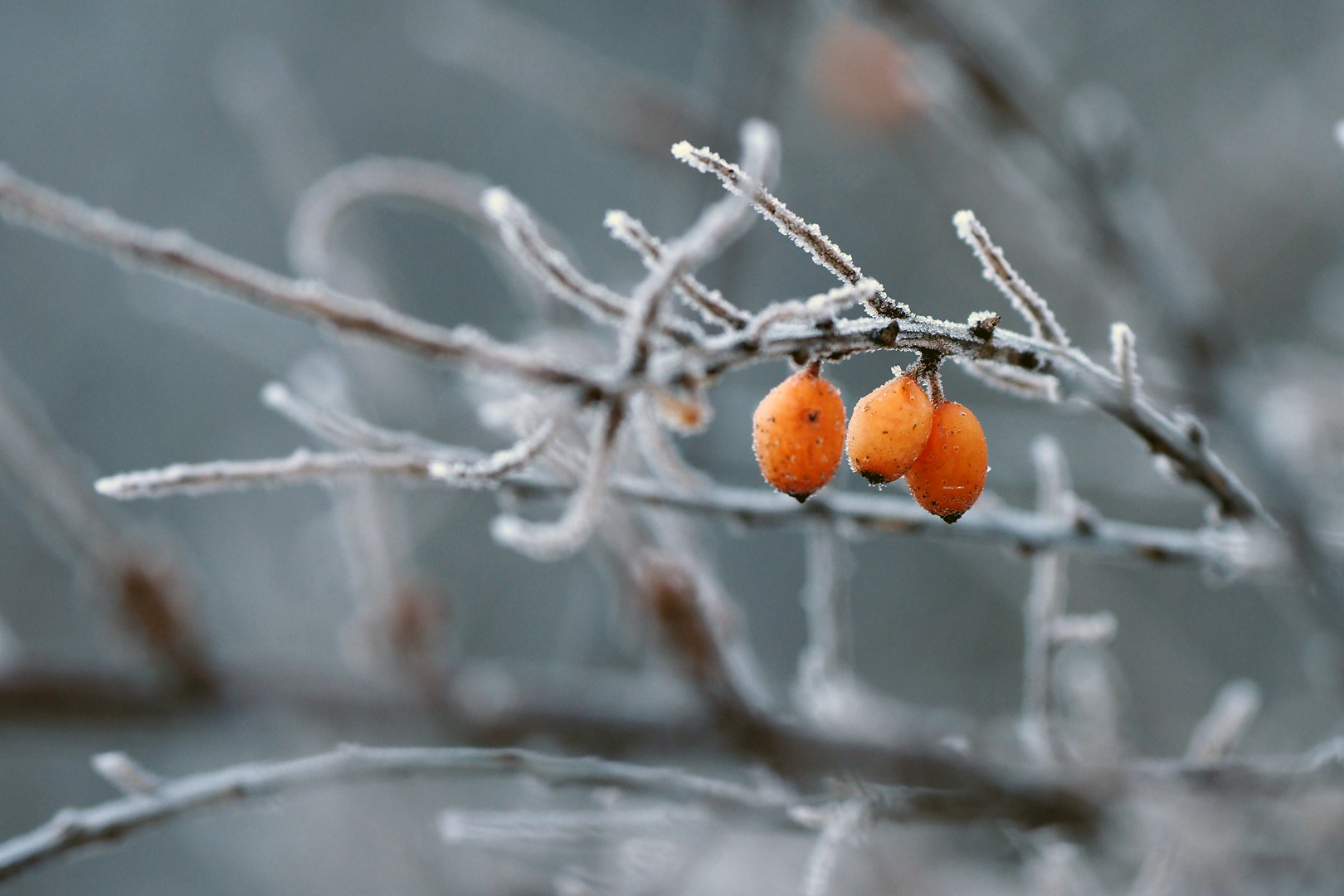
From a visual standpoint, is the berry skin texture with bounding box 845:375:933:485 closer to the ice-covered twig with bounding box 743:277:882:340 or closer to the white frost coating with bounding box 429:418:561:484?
the ice-covered twig with bounding box 743:277:882:340

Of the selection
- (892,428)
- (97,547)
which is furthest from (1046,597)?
(97,547)

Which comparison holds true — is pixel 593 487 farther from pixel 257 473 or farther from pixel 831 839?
pixel 831 839

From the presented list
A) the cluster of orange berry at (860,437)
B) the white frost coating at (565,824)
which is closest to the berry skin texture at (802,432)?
the cluster of orange berry at (860,437)

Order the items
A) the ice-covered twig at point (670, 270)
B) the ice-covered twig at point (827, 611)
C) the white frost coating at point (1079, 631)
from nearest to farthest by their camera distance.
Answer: the ice-covered twig at point (670, 270) < the white frost coating at point (1079, 631) < the ice-covered twig at point (827, 611)

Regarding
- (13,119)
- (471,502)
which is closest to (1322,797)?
(471,502)

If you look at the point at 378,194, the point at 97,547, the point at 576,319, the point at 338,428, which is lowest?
the point at 338,428

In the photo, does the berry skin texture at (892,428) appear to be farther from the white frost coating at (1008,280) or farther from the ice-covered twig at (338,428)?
the ice-covered twig at (338,428)

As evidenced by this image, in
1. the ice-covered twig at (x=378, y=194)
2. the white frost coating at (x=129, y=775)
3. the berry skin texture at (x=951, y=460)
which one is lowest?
the white frost coating at (x=129, y=775)

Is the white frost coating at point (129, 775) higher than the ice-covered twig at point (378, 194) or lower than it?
lower
